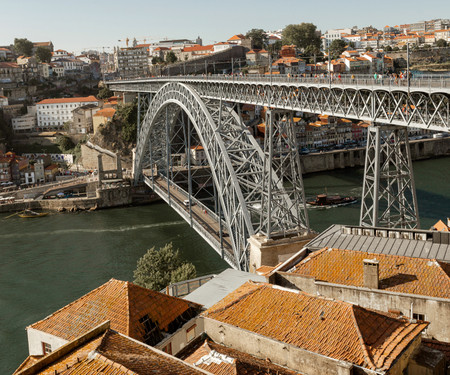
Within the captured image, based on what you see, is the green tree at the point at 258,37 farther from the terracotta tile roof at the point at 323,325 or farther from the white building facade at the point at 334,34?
the terracotta tile roof at the point at 323,325

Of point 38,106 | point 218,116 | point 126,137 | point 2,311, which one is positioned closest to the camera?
point 2,311

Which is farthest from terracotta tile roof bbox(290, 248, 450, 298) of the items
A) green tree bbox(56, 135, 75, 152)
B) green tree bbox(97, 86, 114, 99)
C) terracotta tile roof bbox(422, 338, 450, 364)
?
green tree bbox(97, 86, 114, 99)

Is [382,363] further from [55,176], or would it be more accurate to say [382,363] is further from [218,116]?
[55,176]

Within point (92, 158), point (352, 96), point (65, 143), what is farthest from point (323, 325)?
point (65, 143)

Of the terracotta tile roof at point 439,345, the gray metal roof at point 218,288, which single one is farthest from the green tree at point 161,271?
the terracotta tile roof at point 439,345

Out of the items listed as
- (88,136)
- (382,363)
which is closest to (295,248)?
(382,363)

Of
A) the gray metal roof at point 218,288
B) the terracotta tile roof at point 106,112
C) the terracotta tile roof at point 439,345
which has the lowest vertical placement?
the gray metal roof at point 218,288

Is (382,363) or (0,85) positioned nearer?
(382,363)
